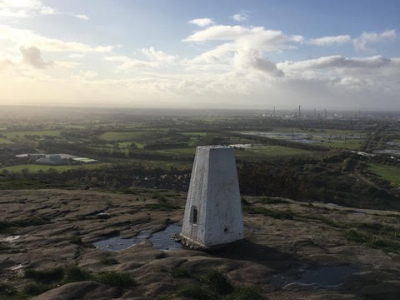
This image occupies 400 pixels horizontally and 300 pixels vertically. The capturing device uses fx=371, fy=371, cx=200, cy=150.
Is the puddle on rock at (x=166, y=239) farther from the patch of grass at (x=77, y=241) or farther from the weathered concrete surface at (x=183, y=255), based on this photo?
the patch of grass at (x=77, y=241)

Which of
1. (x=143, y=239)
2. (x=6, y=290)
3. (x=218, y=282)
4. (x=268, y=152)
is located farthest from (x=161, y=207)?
(x=268, y=152)

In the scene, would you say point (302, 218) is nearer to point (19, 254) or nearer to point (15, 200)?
point (19, 254)

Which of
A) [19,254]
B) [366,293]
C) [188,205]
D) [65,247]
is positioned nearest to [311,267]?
[366,293]

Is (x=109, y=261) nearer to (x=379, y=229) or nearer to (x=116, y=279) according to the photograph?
(x=116, y=279)

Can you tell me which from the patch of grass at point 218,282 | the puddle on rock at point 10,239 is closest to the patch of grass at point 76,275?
the patch of grass at point 218,282

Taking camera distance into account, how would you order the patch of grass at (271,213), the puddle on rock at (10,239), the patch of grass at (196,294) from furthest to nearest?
Answer: the patch of grass at (271,213), the puddle on rock at (10,239), the patch of grass at (196,294)

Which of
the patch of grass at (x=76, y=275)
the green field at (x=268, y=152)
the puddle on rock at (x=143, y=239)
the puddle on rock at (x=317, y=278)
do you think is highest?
the patch of grass at (x=76, y=275)

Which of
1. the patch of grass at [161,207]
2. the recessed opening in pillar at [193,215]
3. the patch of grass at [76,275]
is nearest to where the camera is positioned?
the patch of grass at [76,275]
